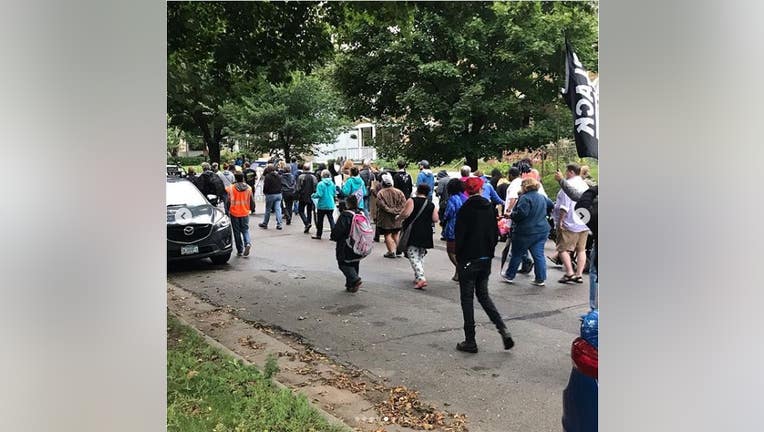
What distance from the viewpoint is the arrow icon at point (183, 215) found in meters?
9.19

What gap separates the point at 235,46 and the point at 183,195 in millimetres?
2943

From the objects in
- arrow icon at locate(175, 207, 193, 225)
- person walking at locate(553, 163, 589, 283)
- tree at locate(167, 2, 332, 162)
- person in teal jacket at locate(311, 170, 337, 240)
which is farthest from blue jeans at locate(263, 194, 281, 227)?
person walking at locate(553, 163, 589, 283)

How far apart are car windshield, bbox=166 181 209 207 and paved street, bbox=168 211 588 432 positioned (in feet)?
3.47

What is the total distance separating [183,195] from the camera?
970 centimetres

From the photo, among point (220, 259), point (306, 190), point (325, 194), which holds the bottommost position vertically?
point (220, 259)

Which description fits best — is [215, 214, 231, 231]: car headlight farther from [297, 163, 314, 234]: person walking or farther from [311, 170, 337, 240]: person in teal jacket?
[297, 163, 314, 234]: person walking

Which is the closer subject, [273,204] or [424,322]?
[424,322]

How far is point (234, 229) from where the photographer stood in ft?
34.3

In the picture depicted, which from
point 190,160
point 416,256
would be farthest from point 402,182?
point 190,160

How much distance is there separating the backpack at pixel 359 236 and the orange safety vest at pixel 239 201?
10.0 feet

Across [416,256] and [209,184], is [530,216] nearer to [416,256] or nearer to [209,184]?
[416,256]

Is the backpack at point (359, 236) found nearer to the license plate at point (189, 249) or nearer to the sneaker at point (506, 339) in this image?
the sneaker at point (506, 339)

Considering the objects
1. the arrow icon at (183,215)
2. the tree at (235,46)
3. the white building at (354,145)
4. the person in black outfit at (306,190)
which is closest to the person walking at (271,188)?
the person in black outfit at (306,190)
